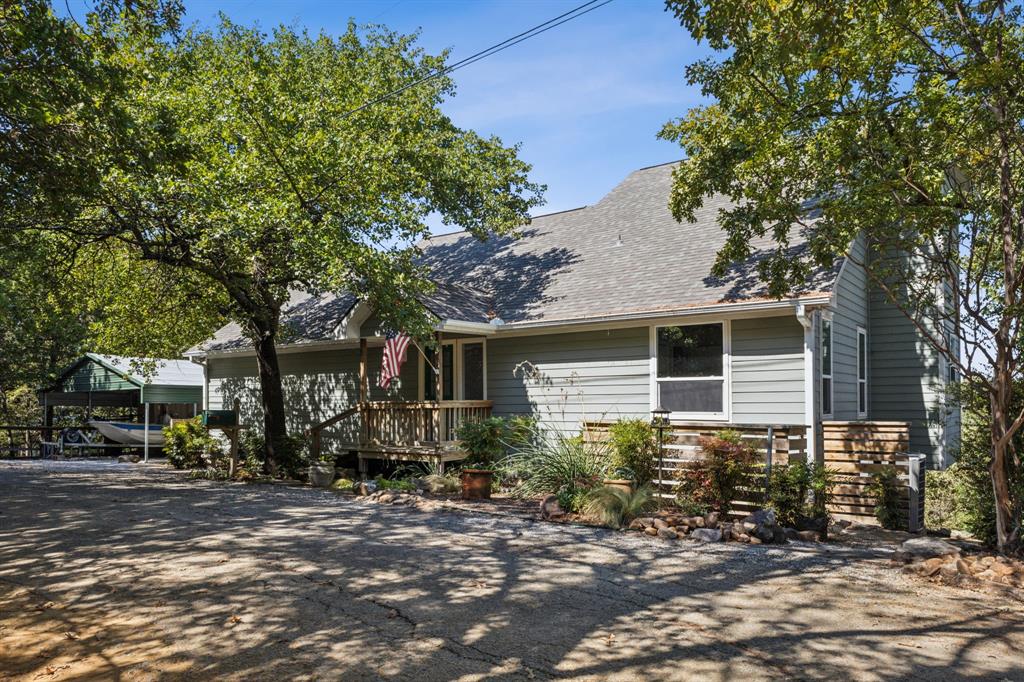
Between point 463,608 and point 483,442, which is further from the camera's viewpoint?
point 483,442

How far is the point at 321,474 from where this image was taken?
44.3 feet

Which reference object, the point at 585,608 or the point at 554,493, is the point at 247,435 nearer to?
the point at 554,493

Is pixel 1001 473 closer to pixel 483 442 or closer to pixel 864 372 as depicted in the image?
pixel 864 372

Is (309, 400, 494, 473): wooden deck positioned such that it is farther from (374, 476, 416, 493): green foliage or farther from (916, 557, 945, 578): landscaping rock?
(916, 557, 945, 578): landscaping rock

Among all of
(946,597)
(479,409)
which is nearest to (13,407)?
(479,409)

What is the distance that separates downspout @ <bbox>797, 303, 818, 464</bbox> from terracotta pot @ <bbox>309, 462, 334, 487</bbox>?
830 cm

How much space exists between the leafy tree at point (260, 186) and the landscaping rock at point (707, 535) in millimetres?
5666

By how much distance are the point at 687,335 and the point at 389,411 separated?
6.22 metres

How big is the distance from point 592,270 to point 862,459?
248 inches

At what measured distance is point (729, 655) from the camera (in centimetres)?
455

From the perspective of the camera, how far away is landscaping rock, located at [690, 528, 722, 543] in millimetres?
8188

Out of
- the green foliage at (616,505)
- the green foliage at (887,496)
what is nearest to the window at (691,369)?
the green foliage at (887,496)

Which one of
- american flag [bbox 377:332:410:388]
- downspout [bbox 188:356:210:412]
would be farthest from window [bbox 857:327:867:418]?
downspout [bbox 188:356:210:412]

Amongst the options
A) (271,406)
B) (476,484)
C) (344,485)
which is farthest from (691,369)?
(271,406)
